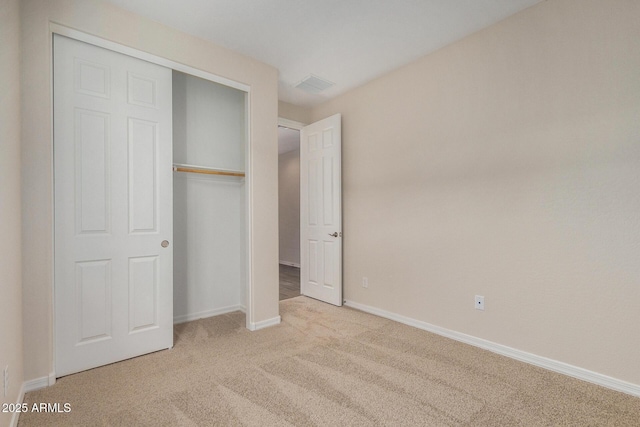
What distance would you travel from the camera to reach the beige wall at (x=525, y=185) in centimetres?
195

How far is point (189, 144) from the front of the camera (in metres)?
3.24

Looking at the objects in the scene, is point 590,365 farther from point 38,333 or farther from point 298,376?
point 38,333

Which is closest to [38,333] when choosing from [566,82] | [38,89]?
[38,89]

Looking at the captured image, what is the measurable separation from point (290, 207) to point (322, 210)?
3.47 m

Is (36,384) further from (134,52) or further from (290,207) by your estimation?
(290,207)

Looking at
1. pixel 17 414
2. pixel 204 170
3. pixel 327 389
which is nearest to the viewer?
pixel 17 414

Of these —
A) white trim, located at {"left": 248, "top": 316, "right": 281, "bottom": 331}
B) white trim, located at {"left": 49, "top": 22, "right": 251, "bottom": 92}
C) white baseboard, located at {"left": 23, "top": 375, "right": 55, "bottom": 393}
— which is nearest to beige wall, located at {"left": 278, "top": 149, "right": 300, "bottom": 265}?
white trim, located at {"left": 248, "top": 316, "right": 281, "bottom": 331}

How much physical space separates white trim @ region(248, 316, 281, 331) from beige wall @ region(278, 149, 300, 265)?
12.6 ft

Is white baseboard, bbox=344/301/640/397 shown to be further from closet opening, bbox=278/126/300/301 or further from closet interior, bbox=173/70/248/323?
closet opening, bbox=278/126/300/301

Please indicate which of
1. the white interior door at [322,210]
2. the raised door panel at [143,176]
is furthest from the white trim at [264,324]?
the raised door panel at [143,176]

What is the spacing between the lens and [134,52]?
237 cm

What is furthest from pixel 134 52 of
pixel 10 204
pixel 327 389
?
pixel 327 389

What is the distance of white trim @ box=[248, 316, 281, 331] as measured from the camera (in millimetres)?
2982

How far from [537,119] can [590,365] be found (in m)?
1.74
